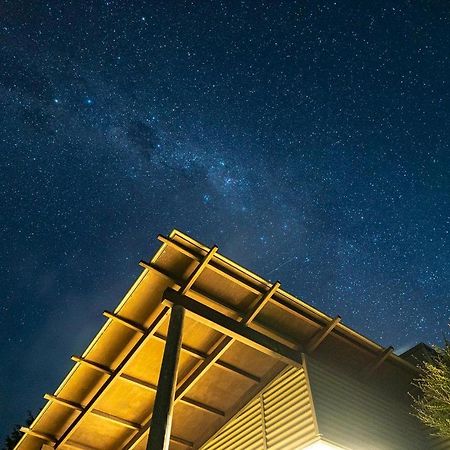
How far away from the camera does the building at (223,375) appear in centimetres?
783

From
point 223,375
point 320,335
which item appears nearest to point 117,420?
point 223,375

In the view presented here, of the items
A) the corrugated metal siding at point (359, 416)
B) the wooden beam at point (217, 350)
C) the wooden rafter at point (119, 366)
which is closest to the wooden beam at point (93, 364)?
the wooden rafter at point (119, 366)

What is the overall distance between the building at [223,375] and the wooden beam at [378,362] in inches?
0.8

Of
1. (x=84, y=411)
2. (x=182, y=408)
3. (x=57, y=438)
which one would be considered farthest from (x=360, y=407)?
(x=57, y=438)

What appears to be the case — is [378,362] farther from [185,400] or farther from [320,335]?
[185,400]

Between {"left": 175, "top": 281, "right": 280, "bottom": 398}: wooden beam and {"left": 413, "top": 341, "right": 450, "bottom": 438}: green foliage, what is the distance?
3.55 m

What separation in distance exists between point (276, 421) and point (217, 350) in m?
1.67

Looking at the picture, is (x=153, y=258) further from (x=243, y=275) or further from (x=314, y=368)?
(x=314, y=368)

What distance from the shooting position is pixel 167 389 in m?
6.93

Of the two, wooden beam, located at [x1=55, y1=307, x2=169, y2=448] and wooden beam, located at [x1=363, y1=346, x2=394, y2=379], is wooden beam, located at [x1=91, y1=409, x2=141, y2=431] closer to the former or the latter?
wooden beam, located at [x1=55, y1=307, x2=169, y2=448]

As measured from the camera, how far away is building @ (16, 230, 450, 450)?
7.83m

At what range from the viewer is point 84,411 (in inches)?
379

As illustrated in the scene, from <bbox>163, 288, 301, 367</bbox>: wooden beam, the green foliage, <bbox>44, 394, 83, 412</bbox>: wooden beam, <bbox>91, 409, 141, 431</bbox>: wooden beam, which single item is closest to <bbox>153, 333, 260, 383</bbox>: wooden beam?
<bbox>163, 288, 301, 367</bbox>: wooden beam

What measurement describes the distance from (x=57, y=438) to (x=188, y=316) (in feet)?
17.5
